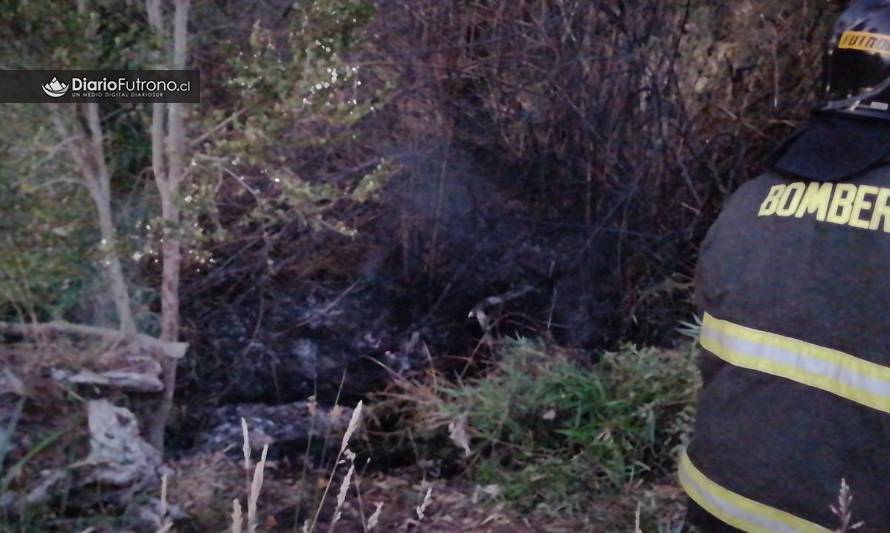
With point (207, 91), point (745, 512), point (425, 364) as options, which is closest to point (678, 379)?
point (425, 364)

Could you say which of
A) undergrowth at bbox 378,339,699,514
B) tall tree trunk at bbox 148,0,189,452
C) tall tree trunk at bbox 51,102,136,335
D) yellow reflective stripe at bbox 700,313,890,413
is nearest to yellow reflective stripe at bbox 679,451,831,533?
yellow reflective stripe at bbox 700,313,890,413

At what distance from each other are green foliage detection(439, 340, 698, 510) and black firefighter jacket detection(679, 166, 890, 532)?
1.74 meters

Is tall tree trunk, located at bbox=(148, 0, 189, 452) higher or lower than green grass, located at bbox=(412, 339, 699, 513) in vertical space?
higher

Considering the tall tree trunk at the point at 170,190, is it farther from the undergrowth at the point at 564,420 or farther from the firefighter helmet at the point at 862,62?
the firefighter helmet at the point at 862,62

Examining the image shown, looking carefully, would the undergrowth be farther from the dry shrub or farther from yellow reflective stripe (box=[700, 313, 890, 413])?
yellow reflective stripe (box=[700, 313, 890, 413])

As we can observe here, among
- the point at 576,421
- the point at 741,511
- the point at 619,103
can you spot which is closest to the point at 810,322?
the point at 741,511

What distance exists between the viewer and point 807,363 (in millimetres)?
2188

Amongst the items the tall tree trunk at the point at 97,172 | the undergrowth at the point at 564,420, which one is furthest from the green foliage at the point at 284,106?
the undergrowth at the point at 564,420

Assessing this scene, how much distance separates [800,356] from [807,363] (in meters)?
0.02

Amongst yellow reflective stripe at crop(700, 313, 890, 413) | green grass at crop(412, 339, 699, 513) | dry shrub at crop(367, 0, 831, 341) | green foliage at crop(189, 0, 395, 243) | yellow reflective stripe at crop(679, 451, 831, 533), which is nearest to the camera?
yellow reflective stripe at crop(700, 313, 890, 413)

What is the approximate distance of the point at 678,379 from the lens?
439 cm

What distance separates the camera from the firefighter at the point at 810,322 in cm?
213

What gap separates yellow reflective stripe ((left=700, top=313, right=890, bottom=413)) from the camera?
2113 mm

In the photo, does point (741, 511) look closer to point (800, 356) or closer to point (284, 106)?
point (800, 356)
